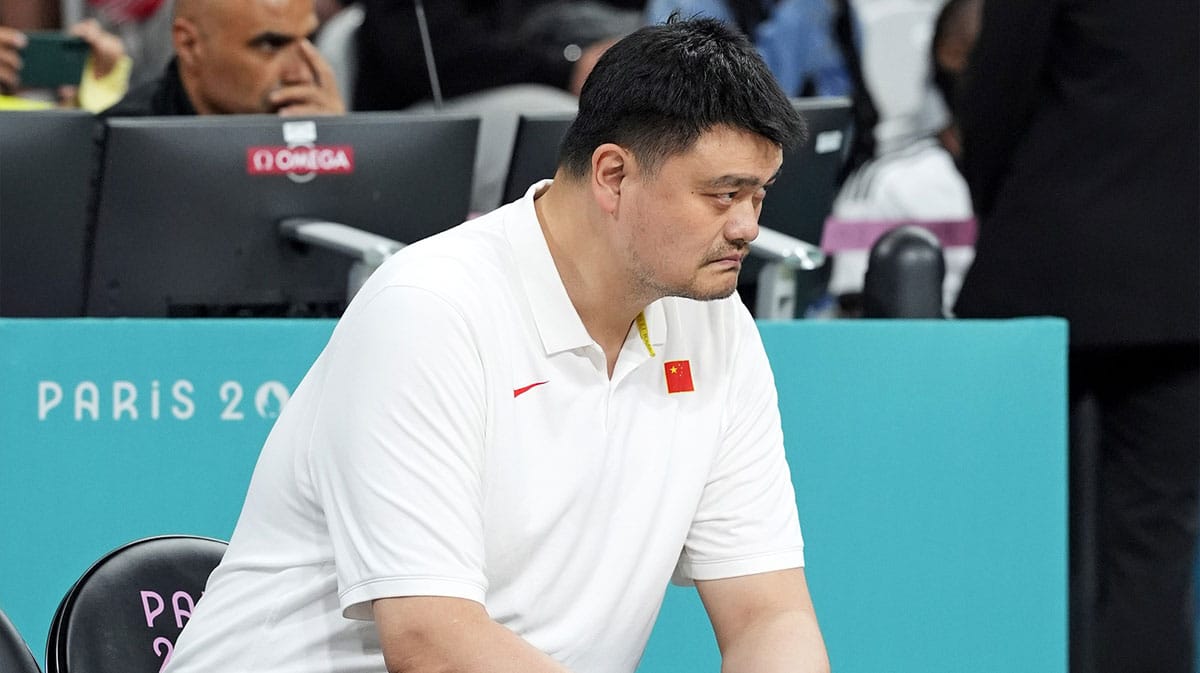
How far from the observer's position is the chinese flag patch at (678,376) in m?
2.17

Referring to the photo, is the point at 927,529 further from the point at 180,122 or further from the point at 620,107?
the point at 180,122

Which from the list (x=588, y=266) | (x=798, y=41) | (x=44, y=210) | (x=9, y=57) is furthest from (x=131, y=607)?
(x=798, y=41)

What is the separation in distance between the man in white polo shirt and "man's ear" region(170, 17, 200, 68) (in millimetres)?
1846

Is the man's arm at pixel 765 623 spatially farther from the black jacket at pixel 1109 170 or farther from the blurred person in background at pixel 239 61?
the blurred person in background at pixel 239 61

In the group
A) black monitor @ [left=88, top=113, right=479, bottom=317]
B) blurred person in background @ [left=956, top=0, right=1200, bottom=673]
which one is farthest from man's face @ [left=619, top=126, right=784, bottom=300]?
blurred person in background @ [left=956, top=0, right=1200, bottom=673]

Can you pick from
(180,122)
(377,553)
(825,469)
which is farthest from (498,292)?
(180,122)

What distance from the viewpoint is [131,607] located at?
6.85 ft

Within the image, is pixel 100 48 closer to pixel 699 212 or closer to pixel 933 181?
pixel 933 181

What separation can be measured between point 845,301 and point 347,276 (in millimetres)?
1696

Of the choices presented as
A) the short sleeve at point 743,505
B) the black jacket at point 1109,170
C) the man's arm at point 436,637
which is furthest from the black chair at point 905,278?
the man's arm at point 436,637

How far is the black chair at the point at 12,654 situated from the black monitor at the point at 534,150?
5.29 ft

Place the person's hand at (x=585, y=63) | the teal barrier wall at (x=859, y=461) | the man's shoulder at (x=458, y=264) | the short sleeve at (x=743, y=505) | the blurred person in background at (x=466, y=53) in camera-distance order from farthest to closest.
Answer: the blurred person in background at (x=466, y=53)
the person's hand at (x=585, y=63)
the teal barrier wall at (x=859, y=461)
the short sleeve at (x=743, y=505)
the man's shoulder at (x=458, y=264)

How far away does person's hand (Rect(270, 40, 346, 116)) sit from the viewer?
3850mm

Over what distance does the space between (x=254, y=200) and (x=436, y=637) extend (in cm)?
146
